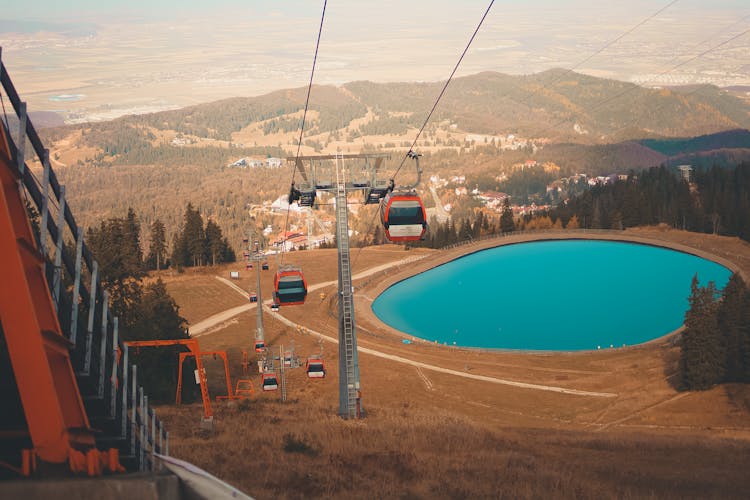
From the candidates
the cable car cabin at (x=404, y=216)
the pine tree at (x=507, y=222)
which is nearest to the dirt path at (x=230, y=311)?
the pine tree at (x=507, y=222)

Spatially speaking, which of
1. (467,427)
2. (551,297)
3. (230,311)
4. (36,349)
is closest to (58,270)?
(36,349)

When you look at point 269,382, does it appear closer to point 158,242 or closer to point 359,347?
point 359,347

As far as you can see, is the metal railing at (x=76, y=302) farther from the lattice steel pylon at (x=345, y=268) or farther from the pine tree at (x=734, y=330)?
the pine tree at (x=734, y=330)

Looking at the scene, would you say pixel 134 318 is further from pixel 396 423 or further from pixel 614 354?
pixel 614 354

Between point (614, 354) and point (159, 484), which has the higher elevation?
point (159, 484)

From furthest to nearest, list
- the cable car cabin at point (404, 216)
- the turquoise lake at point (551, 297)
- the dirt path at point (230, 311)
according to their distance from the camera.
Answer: the turquoise lake at point (551, 297), the dirt path at point (230, 311), the cable car cabin at point (404, 216)

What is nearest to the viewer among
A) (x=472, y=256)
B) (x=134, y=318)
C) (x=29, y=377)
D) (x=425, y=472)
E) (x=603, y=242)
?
(x=29, y=377)

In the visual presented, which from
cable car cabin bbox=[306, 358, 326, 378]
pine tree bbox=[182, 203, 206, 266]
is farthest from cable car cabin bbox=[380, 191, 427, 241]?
pine tree bbox=[182, 203, 206, 266]

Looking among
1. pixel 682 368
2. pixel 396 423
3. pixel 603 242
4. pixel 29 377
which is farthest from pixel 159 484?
pixel 603 242
